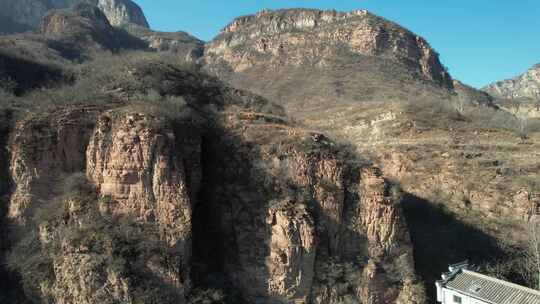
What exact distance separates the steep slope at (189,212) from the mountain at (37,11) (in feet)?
292

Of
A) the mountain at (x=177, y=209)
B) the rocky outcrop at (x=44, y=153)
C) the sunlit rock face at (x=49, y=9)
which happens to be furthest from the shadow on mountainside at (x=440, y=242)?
the sunlit rock face at (x=49, y=9)

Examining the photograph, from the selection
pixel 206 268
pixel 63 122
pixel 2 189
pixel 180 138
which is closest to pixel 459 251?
pixel 206 268

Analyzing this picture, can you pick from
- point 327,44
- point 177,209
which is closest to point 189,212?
point 177,209

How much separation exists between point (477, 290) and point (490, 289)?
47 centimetres

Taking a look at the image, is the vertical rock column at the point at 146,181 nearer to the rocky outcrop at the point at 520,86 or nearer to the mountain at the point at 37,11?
the mountain at the point at 37,11

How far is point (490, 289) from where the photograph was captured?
49.8 feet

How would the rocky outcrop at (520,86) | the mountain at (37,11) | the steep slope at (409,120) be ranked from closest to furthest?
the steep slope at (409,120) → the mountain at (37,11) → the rocky outcrop at (520,86)

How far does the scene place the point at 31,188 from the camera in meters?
13.4

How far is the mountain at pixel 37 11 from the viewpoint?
89.5 metres

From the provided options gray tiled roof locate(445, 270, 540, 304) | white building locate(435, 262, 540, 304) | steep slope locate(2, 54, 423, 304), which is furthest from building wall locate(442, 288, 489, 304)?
steep slope locate(2, 54, 423, 304)

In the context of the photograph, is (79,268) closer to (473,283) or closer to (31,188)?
(31,188)

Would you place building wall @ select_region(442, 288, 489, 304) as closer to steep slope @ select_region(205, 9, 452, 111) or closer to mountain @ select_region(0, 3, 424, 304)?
mountain @ select_region(0, 3, 424, 304)

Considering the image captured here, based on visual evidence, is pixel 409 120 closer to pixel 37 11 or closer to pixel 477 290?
pixel 477 290

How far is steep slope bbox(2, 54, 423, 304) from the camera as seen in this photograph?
40.2 ft
